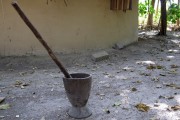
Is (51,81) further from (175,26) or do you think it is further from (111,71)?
(175,26)

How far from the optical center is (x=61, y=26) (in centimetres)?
735

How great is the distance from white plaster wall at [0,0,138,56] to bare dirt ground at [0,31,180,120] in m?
0.31

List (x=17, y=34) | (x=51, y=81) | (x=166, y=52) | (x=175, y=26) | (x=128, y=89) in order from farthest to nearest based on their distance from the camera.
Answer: (x=175, y=26), (x=166, y=52), (x=17, y=34), (x=51, y=81), (x=128, y=89)

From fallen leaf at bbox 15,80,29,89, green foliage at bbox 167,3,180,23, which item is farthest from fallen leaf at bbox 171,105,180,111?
green foliage at bbox 167,3,180,23

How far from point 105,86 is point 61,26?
2.80 metres

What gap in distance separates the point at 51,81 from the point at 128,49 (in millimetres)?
3762

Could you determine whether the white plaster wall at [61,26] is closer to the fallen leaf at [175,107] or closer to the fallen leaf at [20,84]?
the fallen leaf at [20,84]

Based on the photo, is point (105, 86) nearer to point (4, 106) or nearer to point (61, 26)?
point (4, 106)

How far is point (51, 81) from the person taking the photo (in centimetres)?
542

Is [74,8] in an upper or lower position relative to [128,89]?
upper

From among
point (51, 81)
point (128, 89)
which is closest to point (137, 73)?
point (128, 89)

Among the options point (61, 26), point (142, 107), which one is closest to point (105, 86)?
point (142, 107)

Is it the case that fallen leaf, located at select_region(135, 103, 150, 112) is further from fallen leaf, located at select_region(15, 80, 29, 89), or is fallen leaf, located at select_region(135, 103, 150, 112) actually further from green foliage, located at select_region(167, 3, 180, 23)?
green foliage, located at select_region(167, 3, 180, 23)

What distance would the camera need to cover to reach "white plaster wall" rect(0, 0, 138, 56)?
22.5 feet
